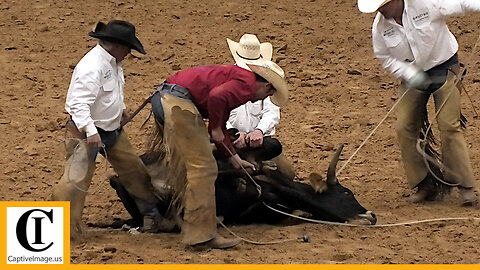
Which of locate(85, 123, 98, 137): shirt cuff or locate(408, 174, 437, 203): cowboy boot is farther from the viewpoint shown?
locate(408, 174, 437, 203): cowboy boot

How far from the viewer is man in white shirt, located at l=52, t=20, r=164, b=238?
25.1 ft

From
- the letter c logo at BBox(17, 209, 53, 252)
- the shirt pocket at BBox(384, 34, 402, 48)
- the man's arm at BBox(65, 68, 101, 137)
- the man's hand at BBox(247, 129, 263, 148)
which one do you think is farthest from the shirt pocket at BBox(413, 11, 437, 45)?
the letter c logo at BBox(17, 209, 53, 252)

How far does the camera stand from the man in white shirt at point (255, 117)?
25.8 feet

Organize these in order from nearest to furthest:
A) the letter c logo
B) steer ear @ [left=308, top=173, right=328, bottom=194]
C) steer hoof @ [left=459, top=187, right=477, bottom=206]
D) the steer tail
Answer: the letter c logo → steer ear @ [left=308, top=173, right=328, bottom=194] → steer hoof @ [left=459, top=187, right=477, bottom=206] → the steer tail

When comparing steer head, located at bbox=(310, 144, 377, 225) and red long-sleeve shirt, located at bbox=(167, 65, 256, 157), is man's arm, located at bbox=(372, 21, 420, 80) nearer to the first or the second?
steer head, located at bbox=(310, 144, 377, 225)

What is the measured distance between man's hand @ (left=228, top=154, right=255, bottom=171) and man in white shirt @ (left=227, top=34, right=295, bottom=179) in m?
0.23

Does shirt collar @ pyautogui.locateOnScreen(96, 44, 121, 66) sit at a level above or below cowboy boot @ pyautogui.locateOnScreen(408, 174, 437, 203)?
above

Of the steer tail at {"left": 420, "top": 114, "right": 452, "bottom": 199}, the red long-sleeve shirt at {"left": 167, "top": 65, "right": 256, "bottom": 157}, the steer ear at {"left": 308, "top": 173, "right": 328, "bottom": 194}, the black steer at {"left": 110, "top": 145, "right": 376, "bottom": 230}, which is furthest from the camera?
the steer tail at {"left": 420, "top": 114, "right": 452, "bottom": 199}

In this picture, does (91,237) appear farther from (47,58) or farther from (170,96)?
(47,58)

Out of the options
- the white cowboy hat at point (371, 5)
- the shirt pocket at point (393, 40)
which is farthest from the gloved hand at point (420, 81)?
the white cowboy hat at point (371, 5)

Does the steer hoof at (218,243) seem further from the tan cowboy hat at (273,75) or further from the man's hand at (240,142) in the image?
the tan cowboy hat at (273,75)

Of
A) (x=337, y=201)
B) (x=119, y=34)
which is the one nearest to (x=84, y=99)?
(x=119, y=34)

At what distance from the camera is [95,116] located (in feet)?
25.7

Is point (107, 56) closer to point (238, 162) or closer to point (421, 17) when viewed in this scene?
point (238, 162)
